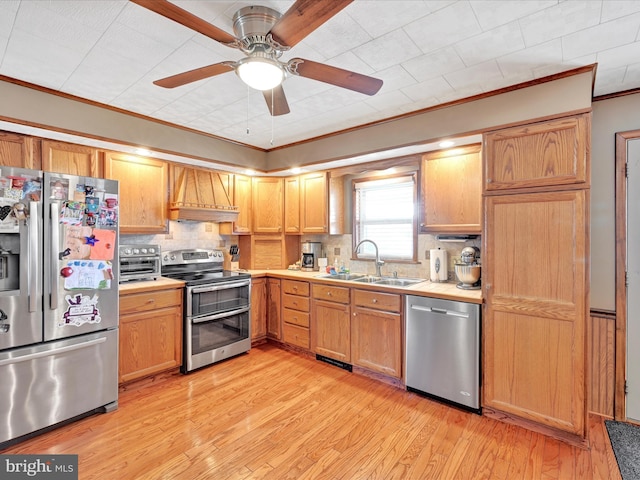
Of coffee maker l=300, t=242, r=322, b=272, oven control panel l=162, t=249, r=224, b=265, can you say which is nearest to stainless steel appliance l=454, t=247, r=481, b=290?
coffee maker l=300, t=242, r=322, b=272

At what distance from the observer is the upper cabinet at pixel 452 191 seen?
281cm

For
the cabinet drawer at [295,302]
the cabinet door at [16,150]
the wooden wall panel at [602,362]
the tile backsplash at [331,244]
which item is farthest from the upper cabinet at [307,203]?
the wooden wall panel at [602,362]

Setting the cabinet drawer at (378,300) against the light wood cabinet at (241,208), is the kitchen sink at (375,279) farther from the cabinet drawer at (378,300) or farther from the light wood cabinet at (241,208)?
the light wood cabinet at (241,208)

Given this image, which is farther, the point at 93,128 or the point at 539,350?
the point at 93,128

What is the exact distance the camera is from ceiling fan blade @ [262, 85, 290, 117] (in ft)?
6.39

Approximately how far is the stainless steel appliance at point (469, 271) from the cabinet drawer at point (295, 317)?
168 centimetres

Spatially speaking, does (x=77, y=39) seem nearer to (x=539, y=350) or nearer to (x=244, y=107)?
(x=244, y=107)

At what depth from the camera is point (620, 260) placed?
243 centimetres

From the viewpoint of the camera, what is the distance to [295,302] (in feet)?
12.4

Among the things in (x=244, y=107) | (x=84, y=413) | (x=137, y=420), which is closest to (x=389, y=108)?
(x=244, y=107)

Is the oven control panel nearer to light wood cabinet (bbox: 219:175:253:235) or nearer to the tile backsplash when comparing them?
the tile backsplash

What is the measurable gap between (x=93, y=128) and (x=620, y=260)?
427 centimetres

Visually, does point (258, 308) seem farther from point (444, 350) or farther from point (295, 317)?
point (444, 350)

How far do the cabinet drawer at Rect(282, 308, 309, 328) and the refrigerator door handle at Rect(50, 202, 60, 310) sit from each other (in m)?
2.18
